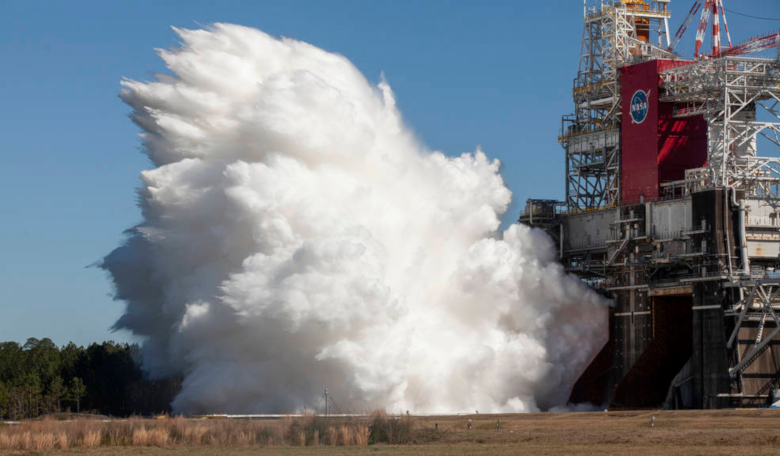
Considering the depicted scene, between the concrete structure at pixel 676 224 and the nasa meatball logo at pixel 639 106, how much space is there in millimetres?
117

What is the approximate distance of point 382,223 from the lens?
92.7 m

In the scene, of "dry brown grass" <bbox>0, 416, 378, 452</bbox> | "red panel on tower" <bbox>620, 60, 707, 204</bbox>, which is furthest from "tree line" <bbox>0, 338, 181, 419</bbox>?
"red panel on tower" <bbox>620, 60, 707, 204</bbox>

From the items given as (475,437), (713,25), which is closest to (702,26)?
(713,25)

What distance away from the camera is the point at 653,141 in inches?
3720

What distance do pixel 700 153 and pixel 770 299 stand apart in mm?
15628

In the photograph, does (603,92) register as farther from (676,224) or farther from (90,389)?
(90,389)

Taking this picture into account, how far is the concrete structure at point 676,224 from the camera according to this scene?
85125 millimetres

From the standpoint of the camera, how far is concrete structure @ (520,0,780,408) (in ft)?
279

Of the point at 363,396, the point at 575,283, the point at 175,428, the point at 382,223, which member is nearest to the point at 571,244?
the point at 575,283

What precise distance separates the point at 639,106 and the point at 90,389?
6238 centimetres

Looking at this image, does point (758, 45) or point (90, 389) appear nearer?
point (758, 45)

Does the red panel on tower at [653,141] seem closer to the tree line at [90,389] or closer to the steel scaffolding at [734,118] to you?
the steel scaffolding at [734,118]

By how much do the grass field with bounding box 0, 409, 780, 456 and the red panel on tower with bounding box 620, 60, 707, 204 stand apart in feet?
77.9

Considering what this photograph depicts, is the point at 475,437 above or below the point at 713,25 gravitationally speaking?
below
